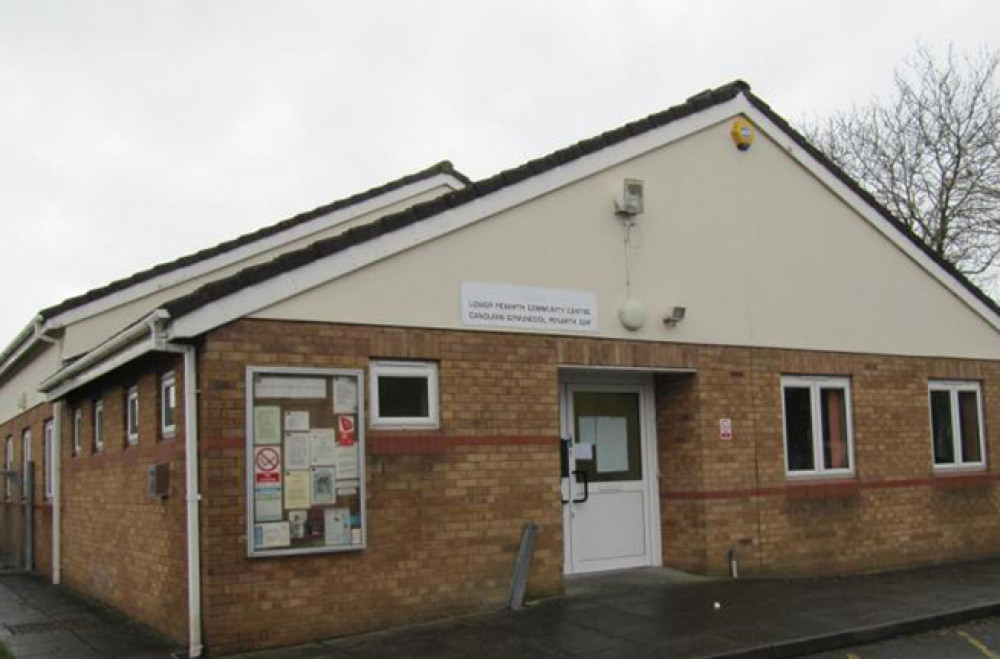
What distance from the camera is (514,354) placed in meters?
9.74

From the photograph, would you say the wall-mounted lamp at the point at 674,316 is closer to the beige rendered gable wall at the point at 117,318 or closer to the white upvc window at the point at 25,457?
the beige rendered gable wall at the point at 117,318

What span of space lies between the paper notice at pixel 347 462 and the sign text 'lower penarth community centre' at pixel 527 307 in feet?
5.28

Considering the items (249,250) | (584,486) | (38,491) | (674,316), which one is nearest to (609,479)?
(584,486)

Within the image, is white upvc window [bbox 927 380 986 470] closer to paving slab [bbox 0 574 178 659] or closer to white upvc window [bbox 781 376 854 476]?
white upvc window [bbox 781 376 854 476]

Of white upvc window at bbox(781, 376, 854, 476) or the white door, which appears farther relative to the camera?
white upvc window at bbox(781, 376, 854, 476)

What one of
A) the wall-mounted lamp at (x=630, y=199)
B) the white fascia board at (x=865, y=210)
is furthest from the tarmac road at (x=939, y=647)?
the white fascia board at (x=865, y=210)

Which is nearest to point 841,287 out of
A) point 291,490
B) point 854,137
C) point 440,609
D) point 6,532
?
point 440,609

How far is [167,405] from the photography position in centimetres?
930

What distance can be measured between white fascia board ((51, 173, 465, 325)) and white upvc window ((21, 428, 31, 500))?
3873mm

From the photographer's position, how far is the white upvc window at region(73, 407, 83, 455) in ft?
42.4

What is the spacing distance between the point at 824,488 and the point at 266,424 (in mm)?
6715

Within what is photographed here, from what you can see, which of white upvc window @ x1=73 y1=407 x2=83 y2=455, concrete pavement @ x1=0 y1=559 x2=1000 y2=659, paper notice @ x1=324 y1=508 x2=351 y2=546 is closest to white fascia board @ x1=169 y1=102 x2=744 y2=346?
paper notice @ x1=324 y1=508 x2=351 y2=546

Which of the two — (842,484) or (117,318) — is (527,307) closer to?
(842,484)

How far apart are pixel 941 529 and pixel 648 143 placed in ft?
20.7
